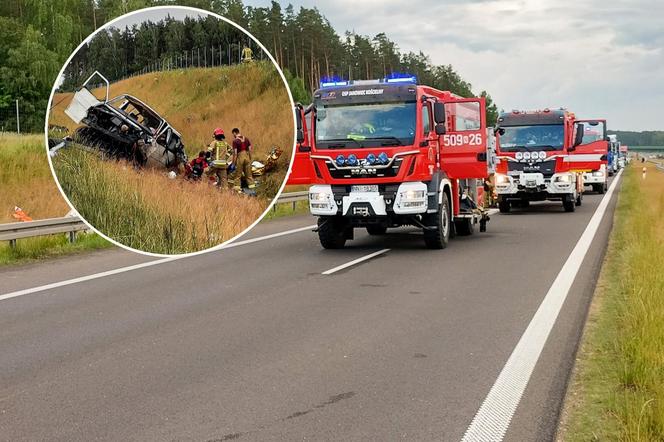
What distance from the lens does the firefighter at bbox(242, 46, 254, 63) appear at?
1.86 m

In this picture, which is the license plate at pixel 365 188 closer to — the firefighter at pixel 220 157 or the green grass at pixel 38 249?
the green grass at pixel 38 249

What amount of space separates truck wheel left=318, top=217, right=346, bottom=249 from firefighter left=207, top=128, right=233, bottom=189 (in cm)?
1249

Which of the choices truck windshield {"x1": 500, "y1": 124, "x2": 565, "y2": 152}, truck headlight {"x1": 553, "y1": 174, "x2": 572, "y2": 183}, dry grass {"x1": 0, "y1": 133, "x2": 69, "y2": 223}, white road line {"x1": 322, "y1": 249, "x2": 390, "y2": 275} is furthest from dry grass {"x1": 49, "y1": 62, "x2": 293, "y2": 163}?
truck windshield {"x1": 500, "y1": 124, "x2": 565, "y2": 152}

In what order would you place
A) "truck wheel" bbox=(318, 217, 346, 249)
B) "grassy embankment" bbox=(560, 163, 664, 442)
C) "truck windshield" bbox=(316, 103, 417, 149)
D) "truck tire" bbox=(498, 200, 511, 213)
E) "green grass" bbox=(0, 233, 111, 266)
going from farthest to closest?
1. "truck tire" bbox=(498, 200, 511, 213)
2. "truck wheel" bbox=(318, 217, 346, 249)
3. "truck windshield" bbox=(316, 103, 417, 149)
4. "green grass" bbox=(0, 233, 111, 266)
5. "grassy embankment" bbox=(560, 163, 664, 442)

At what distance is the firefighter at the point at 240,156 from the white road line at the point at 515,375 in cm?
302

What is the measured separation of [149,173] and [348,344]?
5327mm

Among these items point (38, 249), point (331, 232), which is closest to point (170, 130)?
point (331, 232)

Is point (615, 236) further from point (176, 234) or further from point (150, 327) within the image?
point (176, 234)

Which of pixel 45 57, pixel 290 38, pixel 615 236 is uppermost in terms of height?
pixel 290 38

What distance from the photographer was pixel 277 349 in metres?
6.68

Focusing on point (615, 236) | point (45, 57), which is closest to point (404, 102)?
point (615, 236)

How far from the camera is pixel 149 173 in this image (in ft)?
5.56

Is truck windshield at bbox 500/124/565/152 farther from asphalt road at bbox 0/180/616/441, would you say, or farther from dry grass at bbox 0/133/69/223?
dry grass at bbox 0/133/69/223

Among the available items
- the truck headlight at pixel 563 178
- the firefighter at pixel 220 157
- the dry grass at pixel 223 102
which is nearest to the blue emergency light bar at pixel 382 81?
the truck headlight at pixel 563 178
